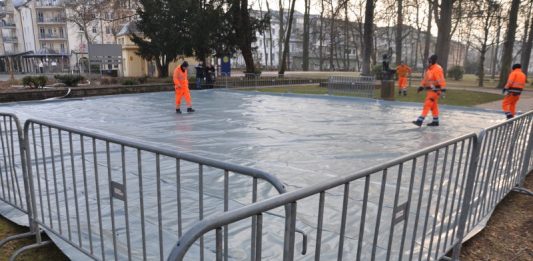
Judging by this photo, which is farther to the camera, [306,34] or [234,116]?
[306,34]

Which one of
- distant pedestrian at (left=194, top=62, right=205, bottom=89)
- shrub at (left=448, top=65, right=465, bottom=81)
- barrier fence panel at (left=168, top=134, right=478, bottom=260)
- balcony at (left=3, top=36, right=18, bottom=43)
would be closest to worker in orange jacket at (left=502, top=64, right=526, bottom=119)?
barrier fence panel at (left=168, top=134, right=478, bottom=260)

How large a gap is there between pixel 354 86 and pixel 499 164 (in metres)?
14.2

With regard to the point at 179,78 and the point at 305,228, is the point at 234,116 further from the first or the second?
the point at 305,228

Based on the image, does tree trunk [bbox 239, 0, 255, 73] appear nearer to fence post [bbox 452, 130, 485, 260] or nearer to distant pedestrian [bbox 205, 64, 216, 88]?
distant pedestrian [bbox 205, 64, 216, 88]

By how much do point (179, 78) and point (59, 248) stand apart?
8955 mm

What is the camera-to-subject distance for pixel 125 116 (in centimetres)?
1149

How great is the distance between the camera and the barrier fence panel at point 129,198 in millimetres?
2606

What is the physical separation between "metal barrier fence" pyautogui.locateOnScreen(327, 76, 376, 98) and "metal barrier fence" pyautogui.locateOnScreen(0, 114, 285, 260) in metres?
13.4

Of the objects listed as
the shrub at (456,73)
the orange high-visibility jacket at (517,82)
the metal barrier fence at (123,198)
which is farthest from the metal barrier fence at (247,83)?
the shrub at (456,73)

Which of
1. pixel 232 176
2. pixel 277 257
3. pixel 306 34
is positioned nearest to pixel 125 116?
pixel 232 176

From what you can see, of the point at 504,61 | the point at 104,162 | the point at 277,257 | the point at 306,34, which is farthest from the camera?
the point at 306,34

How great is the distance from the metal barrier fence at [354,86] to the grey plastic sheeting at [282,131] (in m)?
1.79

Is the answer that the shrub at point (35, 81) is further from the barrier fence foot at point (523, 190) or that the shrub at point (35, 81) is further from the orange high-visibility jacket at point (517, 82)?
the barrier fence foot at point (523, 190)

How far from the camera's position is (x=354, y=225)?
3797 millimetres
